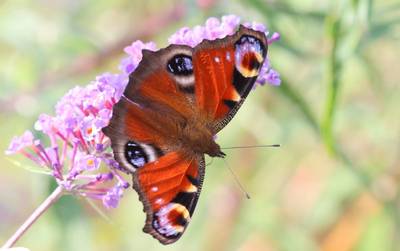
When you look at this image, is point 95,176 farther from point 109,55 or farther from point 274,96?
point 274,96

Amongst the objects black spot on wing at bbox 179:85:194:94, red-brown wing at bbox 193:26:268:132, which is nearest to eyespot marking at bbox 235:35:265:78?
red-brown wing at bbox 193:26:268:132

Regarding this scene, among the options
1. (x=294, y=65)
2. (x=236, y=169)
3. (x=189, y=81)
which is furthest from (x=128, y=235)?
(x=189, y=81)

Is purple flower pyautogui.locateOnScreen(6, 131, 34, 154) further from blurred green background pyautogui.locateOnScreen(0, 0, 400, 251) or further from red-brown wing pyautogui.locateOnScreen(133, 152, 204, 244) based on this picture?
blurred green background pyautogui.locateOnScreen(0, 0, 400, 251)

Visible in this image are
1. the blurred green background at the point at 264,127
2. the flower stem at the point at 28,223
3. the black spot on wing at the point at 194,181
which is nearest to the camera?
the flower stem at the point at 28,223

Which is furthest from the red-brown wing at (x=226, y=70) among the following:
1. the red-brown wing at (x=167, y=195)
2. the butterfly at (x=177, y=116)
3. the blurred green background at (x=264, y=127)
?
the blurred green background at (x=264, y=127)

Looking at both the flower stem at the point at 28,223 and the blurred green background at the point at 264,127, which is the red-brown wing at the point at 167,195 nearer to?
the flower stem at the point at 28,223

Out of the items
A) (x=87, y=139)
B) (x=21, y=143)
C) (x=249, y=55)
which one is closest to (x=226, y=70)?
(x=249, y=55)

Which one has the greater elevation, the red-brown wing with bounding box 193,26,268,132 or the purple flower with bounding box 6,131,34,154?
the purple flower with bounding box 6,131,34,154
